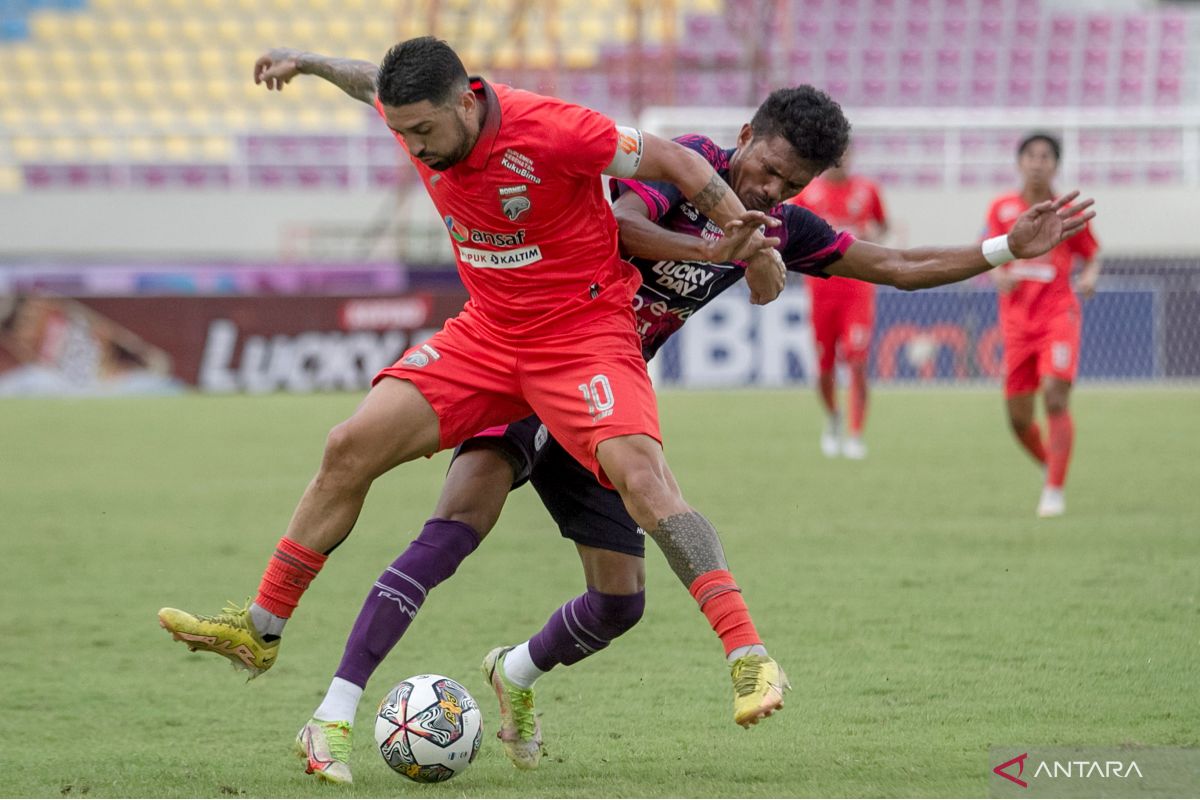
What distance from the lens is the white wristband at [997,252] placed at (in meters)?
4.98

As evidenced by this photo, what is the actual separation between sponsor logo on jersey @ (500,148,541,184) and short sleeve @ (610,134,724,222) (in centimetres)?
44

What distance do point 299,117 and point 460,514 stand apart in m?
23.0

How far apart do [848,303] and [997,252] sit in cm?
774

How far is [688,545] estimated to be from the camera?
165 inches

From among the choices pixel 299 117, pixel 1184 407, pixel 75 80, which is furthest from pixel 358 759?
pixel 75 80

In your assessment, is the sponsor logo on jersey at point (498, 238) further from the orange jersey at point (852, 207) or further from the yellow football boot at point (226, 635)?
the orange jersey at point (852, 207)

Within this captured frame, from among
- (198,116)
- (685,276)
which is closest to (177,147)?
(198,116)

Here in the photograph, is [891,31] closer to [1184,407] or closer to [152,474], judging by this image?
[1184,407]

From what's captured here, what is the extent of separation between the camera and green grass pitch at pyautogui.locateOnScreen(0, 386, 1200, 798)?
4.39 metres

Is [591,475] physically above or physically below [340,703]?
above

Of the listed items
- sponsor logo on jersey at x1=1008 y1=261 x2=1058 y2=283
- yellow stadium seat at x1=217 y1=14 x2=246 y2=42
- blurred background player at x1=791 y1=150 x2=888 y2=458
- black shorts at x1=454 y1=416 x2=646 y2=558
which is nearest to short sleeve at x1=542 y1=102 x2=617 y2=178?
black shorts at x1=454 y1=416 x2=646 y2=558

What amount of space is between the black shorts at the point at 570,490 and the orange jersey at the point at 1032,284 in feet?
17.0

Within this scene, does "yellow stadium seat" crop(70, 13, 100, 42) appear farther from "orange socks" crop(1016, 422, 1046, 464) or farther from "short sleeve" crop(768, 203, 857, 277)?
"short sleeve" crop(768, 203, 857, 277)

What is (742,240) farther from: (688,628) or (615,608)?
(688,628)
